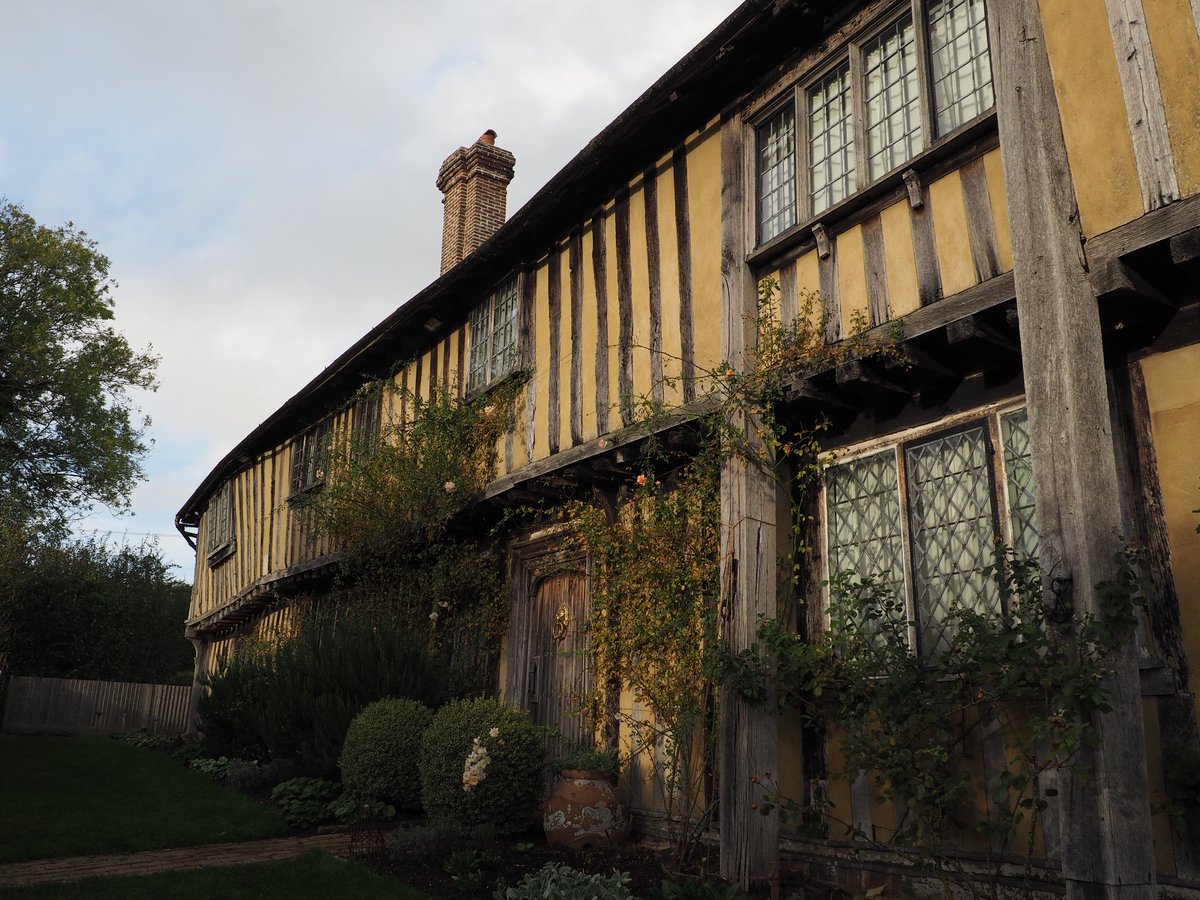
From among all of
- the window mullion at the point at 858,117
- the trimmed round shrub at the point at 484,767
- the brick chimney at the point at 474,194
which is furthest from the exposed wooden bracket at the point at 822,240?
the brick chimney at the point at 474,194

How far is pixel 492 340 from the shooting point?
9.73 m

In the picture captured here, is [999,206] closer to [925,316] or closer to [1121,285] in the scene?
[925,316]

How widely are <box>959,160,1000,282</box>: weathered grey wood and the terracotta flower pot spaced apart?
3.97 meters

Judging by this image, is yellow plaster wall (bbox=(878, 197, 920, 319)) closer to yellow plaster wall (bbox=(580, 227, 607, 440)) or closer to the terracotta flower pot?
yellow plaster wall (bbox=(580, 227, 607, 440))

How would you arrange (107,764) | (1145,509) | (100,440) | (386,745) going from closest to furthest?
1. (1145,509)
2. (386,745)
3. (107,764)
4. (100,440)

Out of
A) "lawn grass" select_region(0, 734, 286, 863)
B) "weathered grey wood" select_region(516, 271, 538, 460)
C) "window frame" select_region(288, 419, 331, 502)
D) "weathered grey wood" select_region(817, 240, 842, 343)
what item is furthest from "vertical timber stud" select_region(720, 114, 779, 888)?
"window frame" select_region(288, 419, 331, 502)

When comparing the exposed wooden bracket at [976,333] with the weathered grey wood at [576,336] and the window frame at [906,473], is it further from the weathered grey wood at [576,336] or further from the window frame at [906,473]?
the weathered grey wood at [576,336]

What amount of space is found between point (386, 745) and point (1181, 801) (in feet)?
18.1

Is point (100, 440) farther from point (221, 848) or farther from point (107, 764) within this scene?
point (221, 848)

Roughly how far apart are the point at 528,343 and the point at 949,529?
15.8ft

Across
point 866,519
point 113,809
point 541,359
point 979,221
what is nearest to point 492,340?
point 541,359

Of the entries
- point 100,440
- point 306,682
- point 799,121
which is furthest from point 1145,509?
point 100,440

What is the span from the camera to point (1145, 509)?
418cm

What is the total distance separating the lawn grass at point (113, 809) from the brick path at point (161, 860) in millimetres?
219
